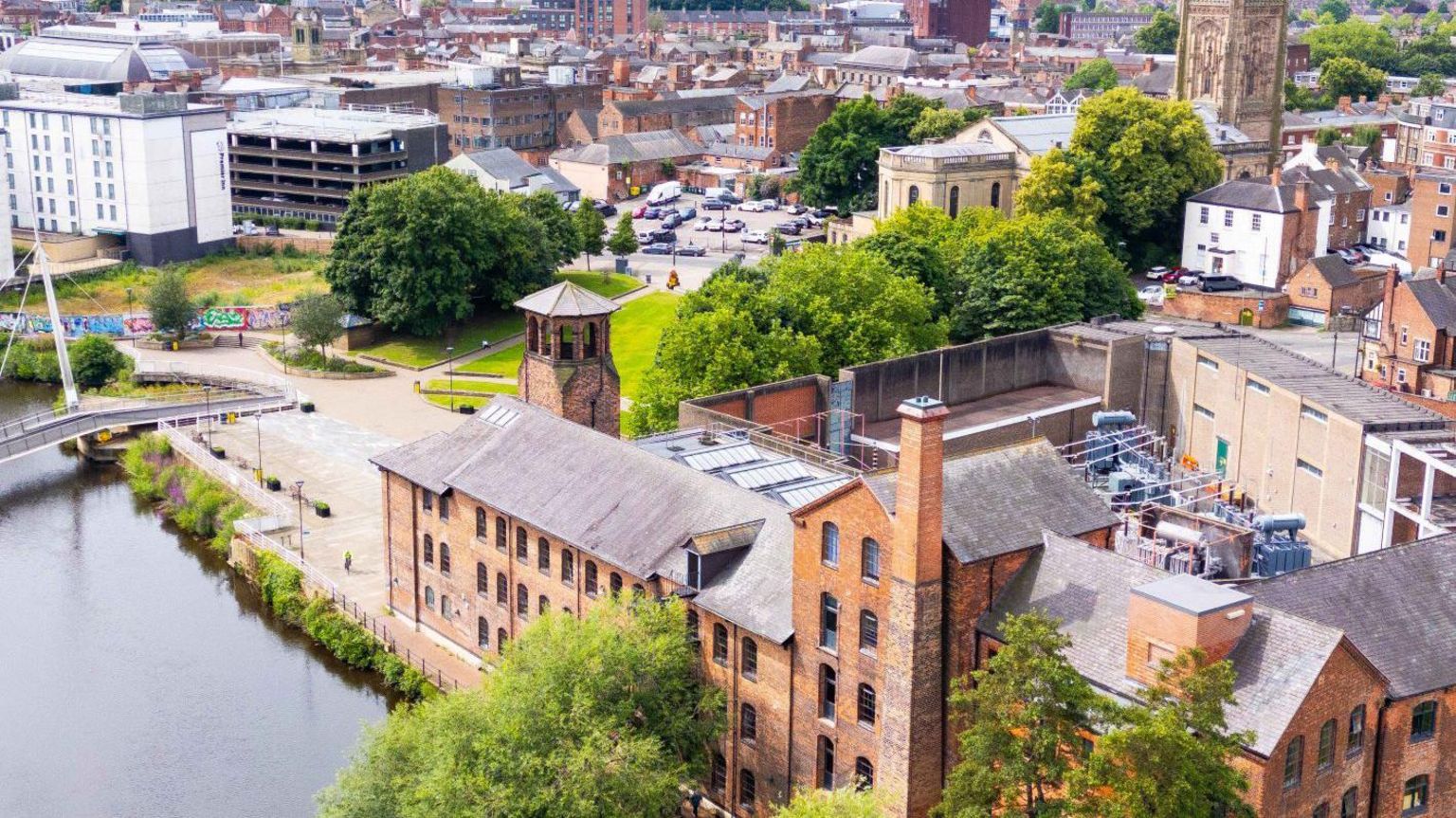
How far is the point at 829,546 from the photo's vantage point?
138 ft

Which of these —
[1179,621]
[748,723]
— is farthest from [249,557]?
[1179,621]

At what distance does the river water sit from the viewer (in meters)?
51.4

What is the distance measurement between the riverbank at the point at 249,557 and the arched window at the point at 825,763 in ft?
53.3

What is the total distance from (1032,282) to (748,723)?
1681 inches

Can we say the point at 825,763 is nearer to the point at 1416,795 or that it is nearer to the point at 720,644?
the point at 720,644

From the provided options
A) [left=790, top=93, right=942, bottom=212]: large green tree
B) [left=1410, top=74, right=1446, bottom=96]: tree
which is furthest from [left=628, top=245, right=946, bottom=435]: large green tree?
[left=1410, top=74, right=1446, bottom=96]: tree

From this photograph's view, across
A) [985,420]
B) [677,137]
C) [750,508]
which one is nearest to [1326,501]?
[985,420]

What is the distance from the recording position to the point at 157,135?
121 metres

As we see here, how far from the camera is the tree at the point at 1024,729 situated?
35750 millimetres

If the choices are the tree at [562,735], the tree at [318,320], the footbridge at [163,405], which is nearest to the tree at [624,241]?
the tree at [318,320]

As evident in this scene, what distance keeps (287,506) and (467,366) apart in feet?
85.8

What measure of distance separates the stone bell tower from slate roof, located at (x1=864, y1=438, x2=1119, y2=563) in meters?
16.7

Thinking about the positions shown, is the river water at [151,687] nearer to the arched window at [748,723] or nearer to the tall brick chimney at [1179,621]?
the arched window at [748,723]

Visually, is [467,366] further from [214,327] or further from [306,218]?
[306,218]
